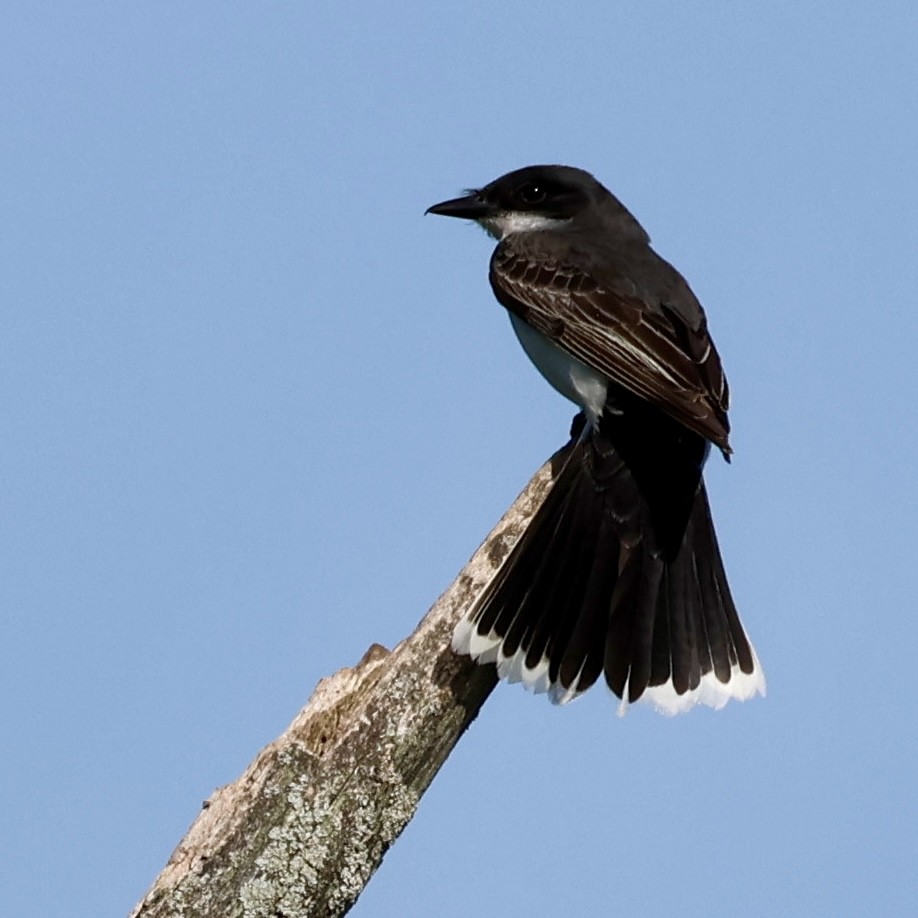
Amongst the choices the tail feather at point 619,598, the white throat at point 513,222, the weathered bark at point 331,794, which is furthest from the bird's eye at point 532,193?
the weathered bark at point 331,794

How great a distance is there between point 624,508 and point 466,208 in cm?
225

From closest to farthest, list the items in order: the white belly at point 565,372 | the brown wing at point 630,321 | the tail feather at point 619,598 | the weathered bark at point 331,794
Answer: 1. the weathered bark at point 331,794
2. the tail feather at point 619,598
3. the brown wing at point 630,321
4. the white belly at point 565,372

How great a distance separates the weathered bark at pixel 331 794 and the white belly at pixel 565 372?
1733 mm

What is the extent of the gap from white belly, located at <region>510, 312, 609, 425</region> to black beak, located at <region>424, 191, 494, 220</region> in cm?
99

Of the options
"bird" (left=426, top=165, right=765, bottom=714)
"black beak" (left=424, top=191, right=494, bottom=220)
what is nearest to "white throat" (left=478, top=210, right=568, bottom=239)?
"black beak" (left=424, top=191, right=494, bottom=220)

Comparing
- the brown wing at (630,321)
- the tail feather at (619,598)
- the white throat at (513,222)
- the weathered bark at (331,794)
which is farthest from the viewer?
the white throat at (513,222)

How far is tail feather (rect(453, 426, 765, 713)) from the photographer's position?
5.64 metres

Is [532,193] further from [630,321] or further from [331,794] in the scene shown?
[331,794]

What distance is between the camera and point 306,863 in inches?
173

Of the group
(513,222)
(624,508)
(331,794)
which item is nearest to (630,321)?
(624,508)

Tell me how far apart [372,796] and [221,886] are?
1.58ft

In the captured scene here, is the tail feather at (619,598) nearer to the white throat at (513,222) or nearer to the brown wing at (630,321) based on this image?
the brown wing at (630,321)

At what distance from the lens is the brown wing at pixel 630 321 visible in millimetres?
5828

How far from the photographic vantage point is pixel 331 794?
4504 millimetres
